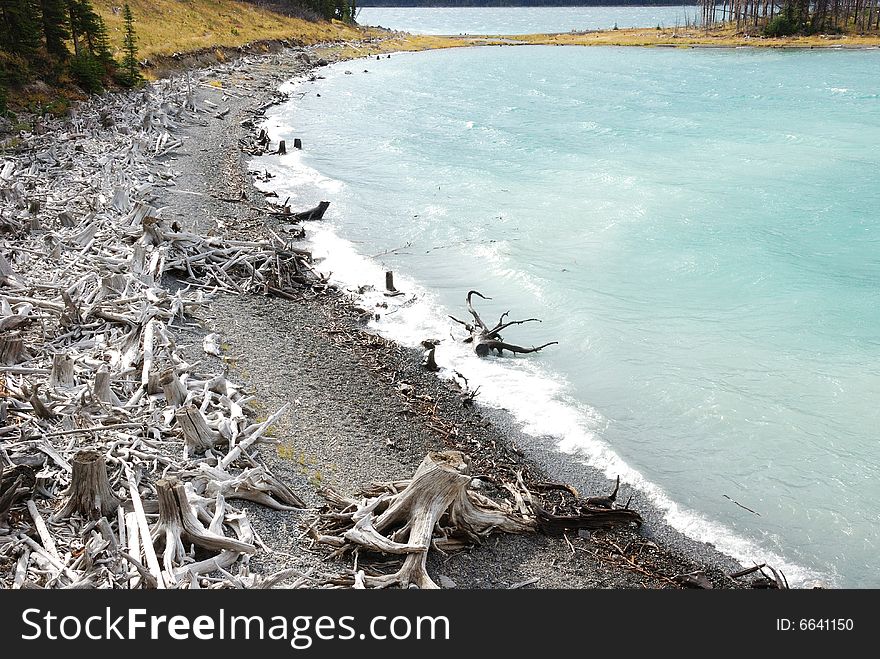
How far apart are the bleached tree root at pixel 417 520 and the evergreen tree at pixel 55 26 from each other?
126 feet

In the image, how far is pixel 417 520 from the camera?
947 centimetres

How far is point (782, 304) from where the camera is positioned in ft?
71.5

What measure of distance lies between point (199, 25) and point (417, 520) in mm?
79117

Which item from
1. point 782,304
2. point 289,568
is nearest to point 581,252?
A: point 782,304

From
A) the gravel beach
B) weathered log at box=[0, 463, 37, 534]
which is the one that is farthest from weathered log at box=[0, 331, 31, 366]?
weathered log at box=[0, 463, 37, 534]

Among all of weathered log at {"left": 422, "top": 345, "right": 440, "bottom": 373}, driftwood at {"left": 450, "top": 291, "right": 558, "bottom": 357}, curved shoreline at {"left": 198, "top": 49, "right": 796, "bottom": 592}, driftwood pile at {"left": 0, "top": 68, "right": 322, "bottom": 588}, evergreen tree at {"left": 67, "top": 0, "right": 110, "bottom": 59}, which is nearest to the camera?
driftwood pile at {"left": 0, "top": 68, "right": 322, "bottom": 588}

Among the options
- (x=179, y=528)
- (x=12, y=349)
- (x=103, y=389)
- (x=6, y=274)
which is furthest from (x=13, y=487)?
(x=6, y=274)

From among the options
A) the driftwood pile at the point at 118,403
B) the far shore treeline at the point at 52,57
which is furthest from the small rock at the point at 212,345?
the far shore treeline at the point at 52,57

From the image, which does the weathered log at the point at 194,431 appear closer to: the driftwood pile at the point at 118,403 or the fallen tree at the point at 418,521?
the driftwood pile at the point at 118,403

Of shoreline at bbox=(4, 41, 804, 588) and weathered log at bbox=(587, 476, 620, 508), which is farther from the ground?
shoreline at bbox=(4, 41, 804, 588)

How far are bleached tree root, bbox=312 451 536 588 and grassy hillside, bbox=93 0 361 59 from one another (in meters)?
48.3

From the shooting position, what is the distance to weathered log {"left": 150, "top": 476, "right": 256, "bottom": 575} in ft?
27.7

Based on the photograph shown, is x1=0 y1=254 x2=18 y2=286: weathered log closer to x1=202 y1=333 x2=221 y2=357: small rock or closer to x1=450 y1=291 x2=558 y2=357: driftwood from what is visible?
x1=202 y1=333 x2=221 y2=357: small rock

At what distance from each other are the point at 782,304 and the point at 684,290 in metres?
3.00
